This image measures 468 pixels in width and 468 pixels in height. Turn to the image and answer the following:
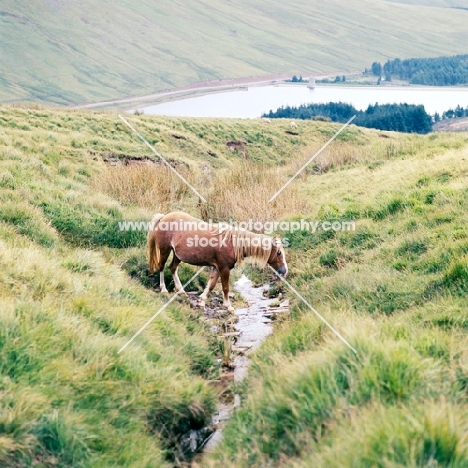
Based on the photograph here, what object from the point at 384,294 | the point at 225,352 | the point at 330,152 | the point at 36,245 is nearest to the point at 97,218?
the point at 36,245

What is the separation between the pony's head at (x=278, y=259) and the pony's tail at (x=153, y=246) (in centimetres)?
241

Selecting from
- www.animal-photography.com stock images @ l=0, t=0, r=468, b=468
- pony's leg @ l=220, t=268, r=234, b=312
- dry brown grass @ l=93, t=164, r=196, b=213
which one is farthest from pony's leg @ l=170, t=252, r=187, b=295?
dry brown grass @ l=93, t=164, r=196, b=213

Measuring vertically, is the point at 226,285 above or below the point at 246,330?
above

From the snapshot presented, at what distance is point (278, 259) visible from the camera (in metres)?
12.0

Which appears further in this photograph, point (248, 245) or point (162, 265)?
point (162, 265)

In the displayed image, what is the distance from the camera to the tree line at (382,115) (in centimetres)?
9612

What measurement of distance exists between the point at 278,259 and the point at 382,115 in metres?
91.2

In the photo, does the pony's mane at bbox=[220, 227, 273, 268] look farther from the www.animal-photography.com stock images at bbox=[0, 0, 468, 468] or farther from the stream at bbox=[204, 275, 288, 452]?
the stream at bbox=[204, 275, 288, 452]

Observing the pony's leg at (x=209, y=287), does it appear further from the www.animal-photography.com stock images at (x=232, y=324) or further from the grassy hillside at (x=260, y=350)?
the grassy hillside at (x=260, y=350)

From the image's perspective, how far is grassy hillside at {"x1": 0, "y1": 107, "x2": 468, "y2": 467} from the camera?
17.2 ft

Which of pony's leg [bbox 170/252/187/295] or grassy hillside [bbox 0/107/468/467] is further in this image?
pony's leg [bbox 170/252/187/295]

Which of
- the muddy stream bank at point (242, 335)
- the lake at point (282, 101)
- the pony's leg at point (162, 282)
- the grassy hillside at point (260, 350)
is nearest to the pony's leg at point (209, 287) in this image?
the muddy stream bank at point (242, 335)

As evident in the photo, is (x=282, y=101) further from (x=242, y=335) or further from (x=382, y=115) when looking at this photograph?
(x=242, y=335)

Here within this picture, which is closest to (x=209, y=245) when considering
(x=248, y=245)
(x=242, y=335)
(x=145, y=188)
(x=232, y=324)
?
(x=248, y=245)
